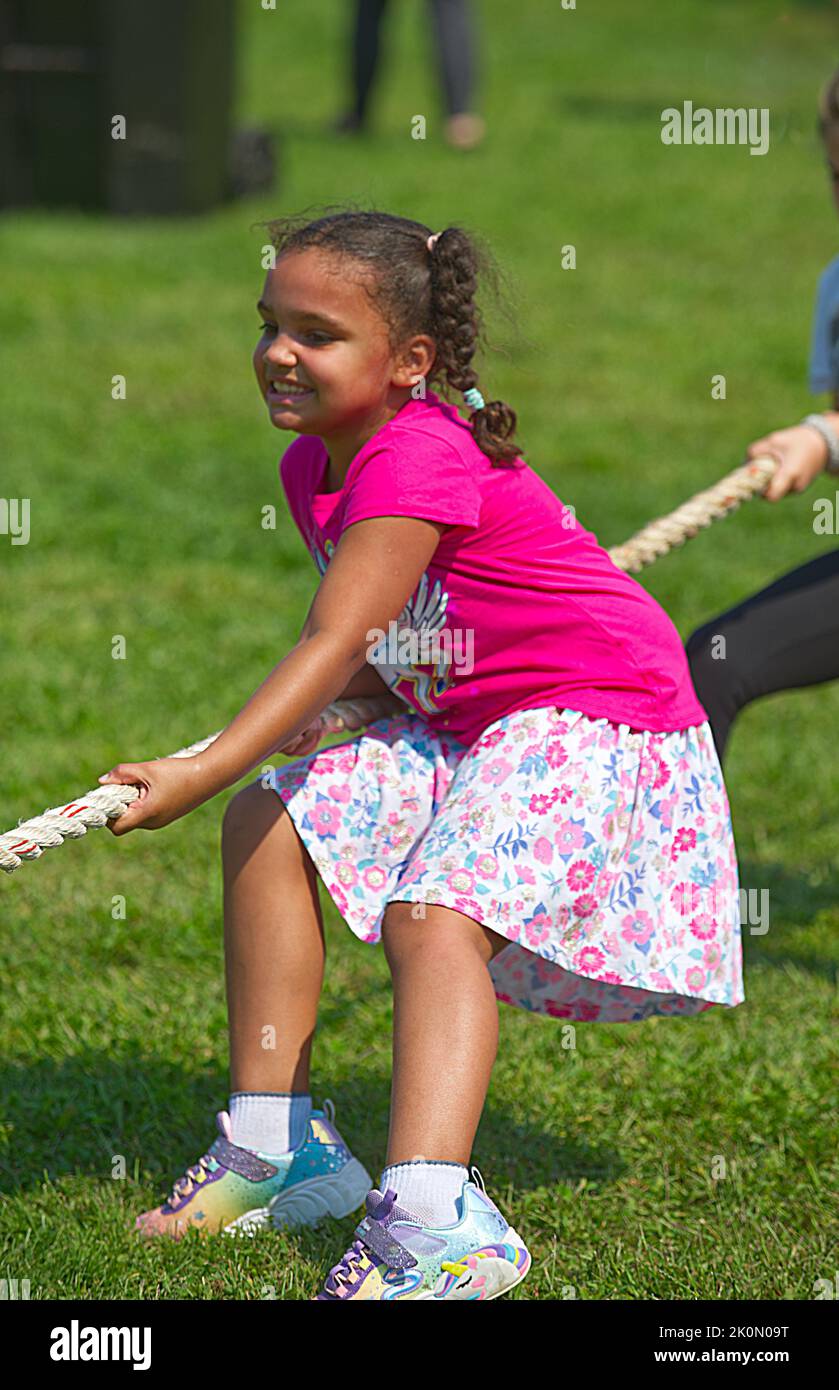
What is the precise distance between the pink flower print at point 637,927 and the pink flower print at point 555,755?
24cm

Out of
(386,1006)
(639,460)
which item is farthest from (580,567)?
(639,460)

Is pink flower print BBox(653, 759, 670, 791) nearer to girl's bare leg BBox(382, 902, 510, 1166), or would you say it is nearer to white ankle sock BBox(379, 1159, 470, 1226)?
girl's bare leg BBox(382, 902, 510, 1166)

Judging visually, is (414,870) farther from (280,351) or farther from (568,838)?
(280,351)

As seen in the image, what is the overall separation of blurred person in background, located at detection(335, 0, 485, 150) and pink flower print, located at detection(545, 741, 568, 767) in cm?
976

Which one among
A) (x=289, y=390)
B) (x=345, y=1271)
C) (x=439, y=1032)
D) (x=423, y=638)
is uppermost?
(x=289, y=390)

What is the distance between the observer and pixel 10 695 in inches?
209

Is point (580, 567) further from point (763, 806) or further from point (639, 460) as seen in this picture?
point (639, 460)

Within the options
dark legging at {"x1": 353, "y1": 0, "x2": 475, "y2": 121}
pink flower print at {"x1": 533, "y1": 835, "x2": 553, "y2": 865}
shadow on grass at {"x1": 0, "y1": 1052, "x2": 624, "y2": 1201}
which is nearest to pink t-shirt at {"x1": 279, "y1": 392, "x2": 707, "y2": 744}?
pink flower print at {"x1": 533, "y1": 835, "x2": 553, "y2": 865}

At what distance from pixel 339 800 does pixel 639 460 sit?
531 centimetres

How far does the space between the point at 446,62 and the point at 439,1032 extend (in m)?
10.4

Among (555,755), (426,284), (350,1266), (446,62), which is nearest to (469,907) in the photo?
(555,755)

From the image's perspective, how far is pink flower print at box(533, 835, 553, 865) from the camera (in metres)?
2.58

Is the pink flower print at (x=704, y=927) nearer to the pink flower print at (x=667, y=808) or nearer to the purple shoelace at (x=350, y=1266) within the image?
the pink flower print at (x=667, y=808)

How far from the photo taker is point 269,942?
276cm
